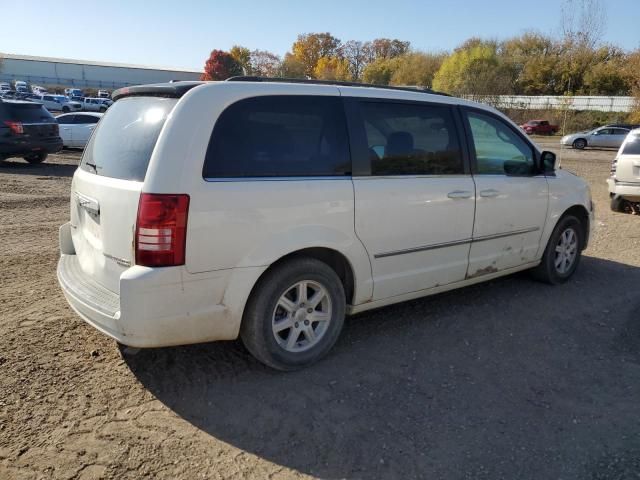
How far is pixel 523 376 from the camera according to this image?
368 cm

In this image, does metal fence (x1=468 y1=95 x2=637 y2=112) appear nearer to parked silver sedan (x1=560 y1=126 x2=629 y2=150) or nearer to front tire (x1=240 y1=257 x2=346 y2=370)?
parked silver sedan (x1=560 y1=126 x2=629 y2=150)

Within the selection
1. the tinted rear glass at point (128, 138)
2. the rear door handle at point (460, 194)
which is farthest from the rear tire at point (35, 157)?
the rear door handle at point (460, 194)

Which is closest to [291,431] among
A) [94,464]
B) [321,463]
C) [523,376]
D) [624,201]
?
[321,463]

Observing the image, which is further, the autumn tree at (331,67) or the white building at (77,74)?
the white building at (77,74)

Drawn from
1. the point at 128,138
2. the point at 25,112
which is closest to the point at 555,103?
the point at 25,112

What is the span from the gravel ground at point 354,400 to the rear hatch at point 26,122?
10622mm

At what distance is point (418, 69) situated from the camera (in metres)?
75.2

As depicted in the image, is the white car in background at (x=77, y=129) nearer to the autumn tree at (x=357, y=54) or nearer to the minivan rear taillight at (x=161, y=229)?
the minivan rear taillight at (x=161, y=229)

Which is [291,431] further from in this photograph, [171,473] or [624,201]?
[624,201]

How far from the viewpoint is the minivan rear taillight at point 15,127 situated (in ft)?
45.0

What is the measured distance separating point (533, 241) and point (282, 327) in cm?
295

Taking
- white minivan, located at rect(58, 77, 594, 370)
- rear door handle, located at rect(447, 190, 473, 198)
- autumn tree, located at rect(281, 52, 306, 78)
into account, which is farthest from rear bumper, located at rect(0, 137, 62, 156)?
autumn tree, located at rect(281, 52, 306, 78)

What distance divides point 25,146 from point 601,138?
29.5 m

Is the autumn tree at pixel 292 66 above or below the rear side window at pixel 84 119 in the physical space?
above
